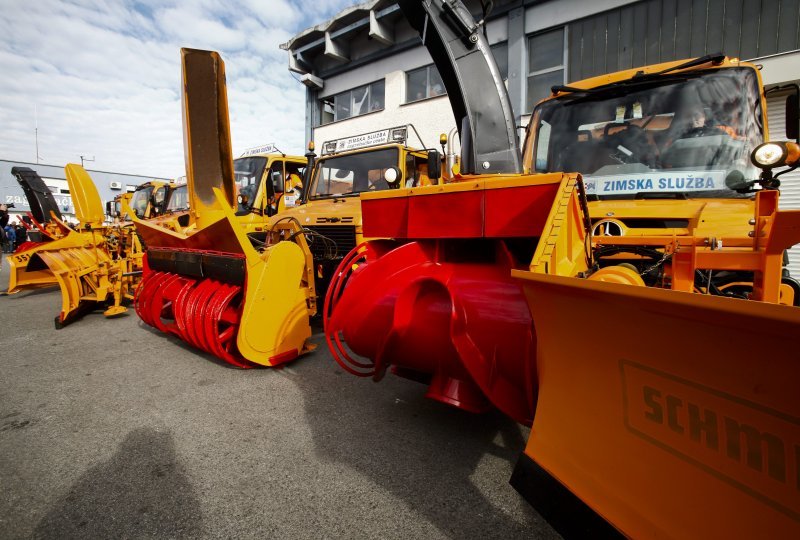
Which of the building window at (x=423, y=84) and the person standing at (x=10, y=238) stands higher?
the building window at (x=423, y=84)

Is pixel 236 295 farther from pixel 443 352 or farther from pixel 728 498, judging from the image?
pixel 728 498

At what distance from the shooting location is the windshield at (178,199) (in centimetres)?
947

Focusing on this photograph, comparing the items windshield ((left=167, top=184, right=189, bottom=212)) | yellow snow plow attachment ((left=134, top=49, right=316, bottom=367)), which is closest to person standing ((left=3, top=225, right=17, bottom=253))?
windshield ((left=167, top=184, right=189, bottom=212))

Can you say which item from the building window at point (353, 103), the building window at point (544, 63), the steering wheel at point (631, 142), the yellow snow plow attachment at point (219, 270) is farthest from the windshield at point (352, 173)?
the building window at point (353, 103)

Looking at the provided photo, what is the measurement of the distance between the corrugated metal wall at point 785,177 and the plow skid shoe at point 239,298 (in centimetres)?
884

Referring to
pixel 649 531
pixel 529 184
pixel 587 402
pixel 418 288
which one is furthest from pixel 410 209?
pixel 649 531

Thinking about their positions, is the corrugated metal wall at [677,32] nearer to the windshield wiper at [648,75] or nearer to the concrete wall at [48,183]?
the windshield wiper at [648,75]

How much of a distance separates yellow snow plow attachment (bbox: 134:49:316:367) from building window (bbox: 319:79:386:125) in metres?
9.72

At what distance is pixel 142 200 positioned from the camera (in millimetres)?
11188

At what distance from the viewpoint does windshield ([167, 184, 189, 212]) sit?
31.1 ft

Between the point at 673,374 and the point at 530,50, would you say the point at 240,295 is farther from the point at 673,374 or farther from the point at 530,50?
the point at 530,50

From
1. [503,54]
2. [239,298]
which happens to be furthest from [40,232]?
[503,54]

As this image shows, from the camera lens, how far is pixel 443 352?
6.82 ft

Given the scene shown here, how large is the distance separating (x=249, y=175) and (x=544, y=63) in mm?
7771
